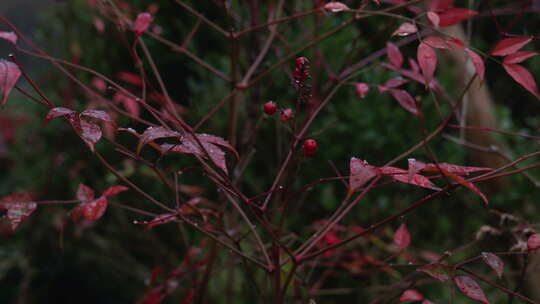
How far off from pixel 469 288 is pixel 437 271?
0.05 meters

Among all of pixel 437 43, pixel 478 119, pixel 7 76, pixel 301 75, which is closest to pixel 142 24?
pixel 7 76

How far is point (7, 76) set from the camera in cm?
72

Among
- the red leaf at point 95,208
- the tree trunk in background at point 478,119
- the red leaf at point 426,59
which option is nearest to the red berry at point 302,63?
the red leaf at point 426,59

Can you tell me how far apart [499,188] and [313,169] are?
712mm

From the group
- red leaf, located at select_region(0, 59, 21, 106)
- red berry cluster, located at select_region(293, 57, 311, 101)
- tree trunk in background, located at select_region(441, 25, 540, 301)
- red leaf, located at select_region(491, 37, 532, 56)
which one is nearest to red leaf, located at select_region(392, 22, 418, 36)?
red leaf, located at select_region(491, 37, 532, 56)

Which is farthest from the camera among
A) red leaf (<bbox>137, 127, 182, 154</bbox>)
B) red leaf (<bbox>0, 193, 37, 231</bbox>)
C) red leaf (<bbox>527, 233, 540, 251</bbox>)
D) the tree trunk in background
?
the tree trunk in background

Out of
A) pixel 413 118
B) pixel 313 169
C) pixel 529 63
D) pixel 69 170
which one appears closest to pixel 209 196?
pixel 313 169

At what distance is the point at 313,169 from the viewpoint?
181 cm

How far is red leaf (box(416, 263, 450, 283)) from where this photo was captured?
0.77 m

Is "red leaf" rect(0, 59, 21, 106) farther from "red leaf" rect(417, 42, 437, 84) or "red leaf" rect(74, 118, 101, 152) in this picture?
"red leaf" rect(417, 42, 437, 84)

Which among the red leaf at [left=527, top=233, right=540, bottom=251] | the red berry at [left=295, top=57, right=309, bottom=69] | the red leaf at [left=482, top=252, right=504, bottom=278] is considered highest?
the red berry at [left=295, top=57, right=309, bottom=69]

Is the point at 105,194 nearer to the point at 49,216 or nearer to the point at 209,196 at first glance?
the point at 209,196

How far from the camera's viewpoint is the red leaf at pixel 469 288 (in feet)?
2.50

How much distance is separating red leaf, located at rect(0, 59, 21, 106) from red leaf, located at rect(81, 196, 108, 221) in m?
0.28
